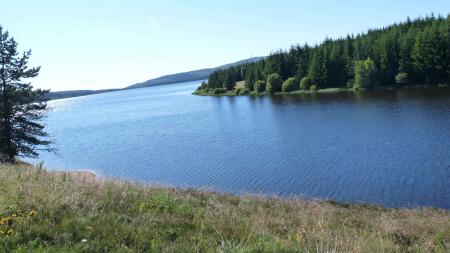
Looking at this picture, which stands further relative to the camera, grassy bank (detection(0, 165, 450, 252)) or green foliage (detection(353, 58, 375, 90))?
green foliage (detection(353, 58, 375, 90))

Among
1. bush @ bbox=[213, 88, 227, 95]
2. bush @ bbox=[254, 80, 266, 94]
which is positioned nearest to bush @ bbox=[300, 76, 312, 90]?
bush @ bbox=[254, 80, 266, 94]

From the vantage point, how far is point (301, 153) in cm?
3828

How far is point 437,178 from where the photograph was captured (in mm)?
26438

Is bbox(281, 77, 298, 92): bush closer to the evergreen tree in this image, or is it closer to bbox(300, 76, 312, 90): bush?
bbox(300, 76, 312, 90): bush

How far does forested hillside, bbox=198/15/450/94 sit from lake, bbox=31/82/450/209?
86.5ft

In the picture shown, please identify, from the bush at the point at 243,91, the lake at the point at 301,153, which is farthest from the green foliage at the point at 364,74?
the bush at the point at 243,91

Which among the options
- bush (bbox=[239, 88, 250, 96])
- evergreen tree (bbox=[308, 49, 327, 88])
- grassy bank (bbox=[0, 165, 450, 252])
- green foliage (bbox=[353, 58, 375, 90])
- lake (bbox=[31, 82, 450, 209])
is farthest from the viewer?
bush (bbox=[239, 88, 250, 96])

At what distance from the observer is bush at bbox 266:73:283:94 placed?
4638 inches

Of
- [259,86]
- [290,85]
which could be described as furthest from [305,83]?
[259,86]

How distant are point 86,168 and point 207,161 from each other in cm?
1307

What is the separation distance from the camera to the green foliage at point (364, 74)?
98125 mm

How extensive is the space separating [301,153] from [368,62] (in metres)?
68.8

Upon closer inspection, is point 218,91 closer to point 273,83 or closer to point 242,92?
point 242,92

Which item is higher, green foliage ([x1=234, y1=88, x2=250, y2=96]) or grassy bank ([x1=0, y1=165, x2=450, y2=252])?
grassy bank ([x1=0, y1=165, x2=450, y2=252])
